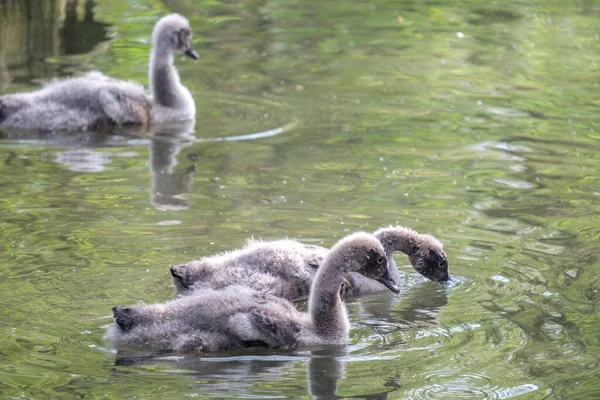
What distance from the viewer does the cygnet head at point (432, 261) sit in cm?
827

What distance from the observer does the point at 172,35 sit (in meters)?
12.9

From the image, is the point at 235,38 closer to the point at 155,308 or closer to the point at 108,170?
the point at 108,170

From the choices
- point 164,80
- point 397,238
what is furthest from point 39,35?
point 397,238

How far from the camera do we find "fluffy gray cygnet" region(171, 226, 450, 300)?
24.8 ft

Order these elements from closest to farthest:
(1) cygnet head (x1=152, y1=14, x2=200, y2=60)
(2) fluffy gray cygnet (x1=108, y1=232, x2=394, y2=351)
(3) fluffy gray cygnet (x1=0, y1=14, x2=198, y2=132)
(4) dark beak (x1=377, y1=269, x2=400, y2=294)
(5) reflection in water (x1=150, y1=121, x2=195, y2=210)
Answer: (2) fluffy gray cygnet (x1=108, y1=232, x2=394, y2=351) → (4) dark beak (x1=377, y1=269, x2=400, y2=294) → (5) reflection in water (x1=150, y1=121, x2=195, y2=210) → (3) fluffy gray cygnet (x1=0, y1=14, x2=198, y2=132) → (1) cygnet head (x1=152, y1=14, x2=200, y2=60)

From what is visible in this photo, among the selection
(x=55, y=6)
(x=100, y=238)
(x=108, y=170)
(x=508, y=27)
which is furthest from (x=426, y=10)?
(x=100, y=238)

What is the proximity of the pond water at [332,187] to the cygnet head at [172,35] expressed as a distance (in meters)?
0.69

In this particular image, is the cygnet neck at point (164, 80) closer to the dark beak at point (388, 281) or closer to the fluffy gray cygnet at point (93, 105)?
the fluffy gray cygnet at point (93, 105)

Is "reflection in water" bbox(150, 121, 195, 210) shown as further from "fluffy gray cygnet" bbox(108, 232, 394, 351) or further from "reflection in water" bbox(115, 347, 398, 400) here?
"reflection in water" bbox(115, 347, 398, 400)

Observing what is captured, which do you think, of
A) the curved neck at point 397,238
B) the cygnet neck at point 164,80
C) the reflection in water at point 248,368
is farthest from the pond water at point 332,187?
the cygnet neck at point 164,80

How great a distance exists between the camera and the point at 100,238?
879 cm

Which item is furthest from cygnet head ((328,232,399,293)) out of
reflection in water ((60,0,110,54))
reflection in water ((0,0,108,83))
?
reflection in water ((60,0,110,54))

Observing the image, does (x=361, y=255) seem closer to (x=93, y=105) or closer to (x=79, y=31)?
(x=93, y=105)

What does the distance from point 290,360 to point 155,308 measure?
0.79 meters
